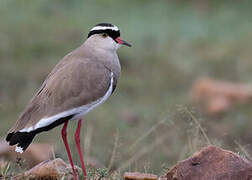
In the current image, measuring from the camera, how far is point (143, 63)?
390 inches

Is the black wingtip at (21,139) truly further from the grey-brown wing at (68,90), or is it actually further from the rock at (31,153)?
the rock at (31,153)

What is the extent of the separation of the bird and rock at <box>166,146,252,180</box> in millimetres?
756

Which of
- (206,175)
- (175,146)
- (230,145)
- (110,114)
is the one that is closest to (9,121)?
(110,114)

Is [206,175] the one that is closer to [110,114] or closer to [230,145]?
[230,145]

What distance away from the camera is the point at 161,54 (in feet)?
33.9

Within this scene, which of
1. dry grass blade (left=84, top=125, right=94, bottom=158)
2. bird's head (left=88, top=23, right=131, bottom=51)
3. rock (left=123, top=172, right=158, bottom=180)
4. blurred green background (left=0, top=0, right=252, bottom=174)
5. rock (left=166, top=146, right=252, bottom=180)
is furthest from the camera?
blurred green background (left=0, top=0, right=252, bottom=174)

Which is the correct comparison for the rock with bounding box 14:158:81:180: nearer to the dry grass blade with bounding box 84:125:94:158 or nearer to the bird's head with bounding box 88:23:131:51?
the bird's head with bounding box 88:23:131:51

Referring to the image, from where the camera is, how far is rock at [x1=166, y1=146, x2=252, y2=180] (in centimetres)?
372

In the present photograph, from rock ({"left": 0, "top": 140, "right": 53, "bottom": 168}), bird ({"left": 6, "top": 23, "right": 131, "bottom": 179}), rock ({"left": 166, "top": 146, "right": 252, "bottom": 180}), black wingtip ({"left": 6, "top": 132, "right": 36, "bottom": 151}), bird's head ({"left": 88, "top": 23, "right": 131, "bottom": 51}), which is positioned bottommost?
rock ({"left": 0, "top": 140, "right": 53, "bottom": 168})

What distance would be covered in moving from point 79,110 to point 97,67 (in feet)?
1.23

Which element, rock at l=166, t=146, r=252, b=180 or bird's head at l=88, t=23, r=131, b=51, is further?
bird's head at l=88, t=23, r=131, b=51

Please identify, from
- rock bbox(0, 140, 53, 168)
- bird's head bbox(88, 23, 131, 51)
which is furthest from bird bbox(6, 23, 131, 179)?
rock bbox(0, 140, 53, 168)

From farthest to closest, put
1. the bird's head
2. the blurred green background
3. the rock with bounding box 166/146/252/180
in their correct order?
the blurred green background
the bird's head
the rock with bounding box 166/146/252/180

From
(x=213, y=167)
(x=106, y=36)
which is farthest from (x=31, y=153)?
(x=213, y=167)
